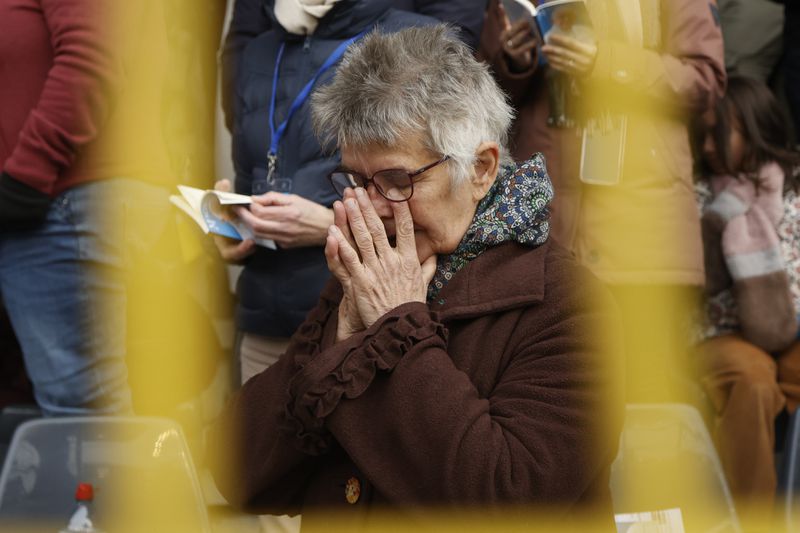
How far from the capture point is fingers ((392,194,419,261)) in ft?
5.10

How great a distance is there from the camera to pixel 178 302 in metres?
Result: 2.15

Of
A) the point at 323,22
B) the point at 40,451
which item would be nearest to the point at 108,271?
the point at 40,451

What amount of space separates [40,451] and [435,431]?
1.10 m

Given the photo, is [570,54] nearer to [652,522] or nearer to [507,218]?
[507,218]

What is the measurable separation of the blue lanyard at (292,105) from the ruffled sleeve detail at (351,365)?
2.79ft

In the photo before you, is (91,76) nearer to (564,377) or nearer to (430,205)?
(430,205)

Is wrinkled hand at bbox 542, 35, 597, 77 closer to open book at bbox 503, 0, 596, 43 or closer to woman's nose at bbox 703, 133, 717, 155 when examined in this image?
open book at bbox 503, 0, 596, 43

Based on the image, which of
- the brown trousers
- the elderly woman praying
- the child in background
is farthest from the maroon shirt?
the brown trousers

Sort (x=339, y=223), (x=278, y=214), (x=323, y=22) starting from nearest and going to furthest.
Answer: (x=339, y=223), (x=278, y=214), (x=323, y=22)

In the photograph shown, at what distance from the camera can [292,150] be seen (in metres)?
2.25

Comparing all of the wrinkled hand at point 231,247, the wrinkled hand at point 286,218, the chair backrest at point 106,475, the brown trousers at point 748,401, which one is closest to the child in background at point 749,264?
the brown trousers at point 748,401

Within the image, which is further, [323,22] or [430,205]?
[323,22]

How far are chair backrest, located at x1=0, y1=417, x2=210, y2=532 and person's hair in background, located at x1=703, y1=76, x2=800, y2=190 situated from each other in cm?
185

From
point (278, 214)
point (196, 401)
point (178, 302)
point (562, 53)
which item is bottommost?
point (196, 401)
